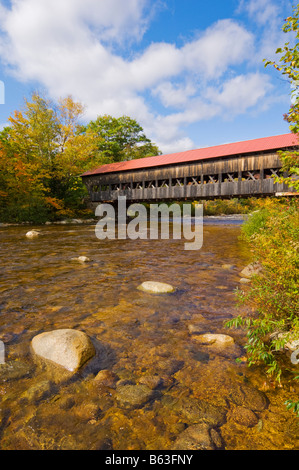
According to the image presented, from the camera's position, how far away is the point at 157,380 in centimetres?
236

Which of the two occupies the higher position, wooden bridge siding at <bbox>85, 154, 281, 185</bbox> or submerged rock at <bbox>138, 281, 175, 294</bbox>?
wooden bridge siding at <bbox>85, 154, 281, 185</bbox>

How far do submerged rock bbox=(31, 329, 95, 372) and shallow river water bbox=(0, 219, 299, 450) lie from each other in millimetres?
84

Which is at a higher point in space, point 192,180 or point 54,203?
point 192,180

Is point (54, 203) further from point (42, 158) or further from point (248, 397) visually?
point (248, 397)

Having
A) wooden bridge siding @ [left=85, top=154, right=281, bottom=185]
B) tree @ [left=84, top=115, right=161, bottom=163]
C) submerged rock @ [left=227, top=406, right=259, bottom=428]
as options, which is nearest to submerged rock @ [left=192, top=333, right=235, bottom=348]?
submerged rock @ [left=227, top=406, right=259, bottom=428]

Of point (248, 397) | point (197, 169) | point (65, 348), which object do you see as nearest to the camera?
point (248, 397)

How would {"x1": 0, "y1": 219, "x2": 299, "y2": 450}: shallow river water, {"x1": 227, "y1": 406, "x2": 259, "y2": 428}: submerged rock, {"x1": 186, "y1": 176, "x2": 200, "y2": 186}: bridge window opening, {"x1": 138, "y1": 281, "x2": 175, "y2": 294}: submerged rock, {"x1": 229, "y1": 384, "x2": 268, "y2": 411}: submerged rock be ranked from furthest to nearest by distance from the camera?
1. {"x1": 186, "y1": 176, "x2": 200, "y2": 186}: bridge window opening
2. {"x1": 138, "y1": 281, "x2": 175, "y2": 294}: submerged rock
3. {"x1": 229, "y1": 384, "x2": 268, "y2": 411}: submerged rock
4. {"x1": 227, "y1": 406, "x2": 259, "y2": 428}: submerged rock
5. {"x1": 0, "y1": 219, "x2": 299, "y2": 450}: shallow river water

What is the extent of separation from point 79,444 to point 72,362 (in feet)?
2.93

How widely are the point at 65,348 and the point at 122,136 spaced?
42358mm

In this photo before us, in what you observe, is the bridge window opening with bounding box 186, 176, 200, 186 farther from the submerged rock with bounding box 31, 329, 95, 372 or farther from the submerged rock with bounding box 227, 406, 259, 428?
the submerged rock with bounding box 227, 406, 259, 428

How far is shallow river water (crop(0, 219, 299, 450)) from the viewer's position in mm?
1753

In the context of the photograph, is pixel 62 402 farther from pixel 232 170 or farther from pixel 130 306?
pixel 232 170

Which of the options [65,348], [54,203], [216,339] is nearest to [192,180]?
[54,203]

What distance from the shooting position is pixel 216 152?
19266mm
